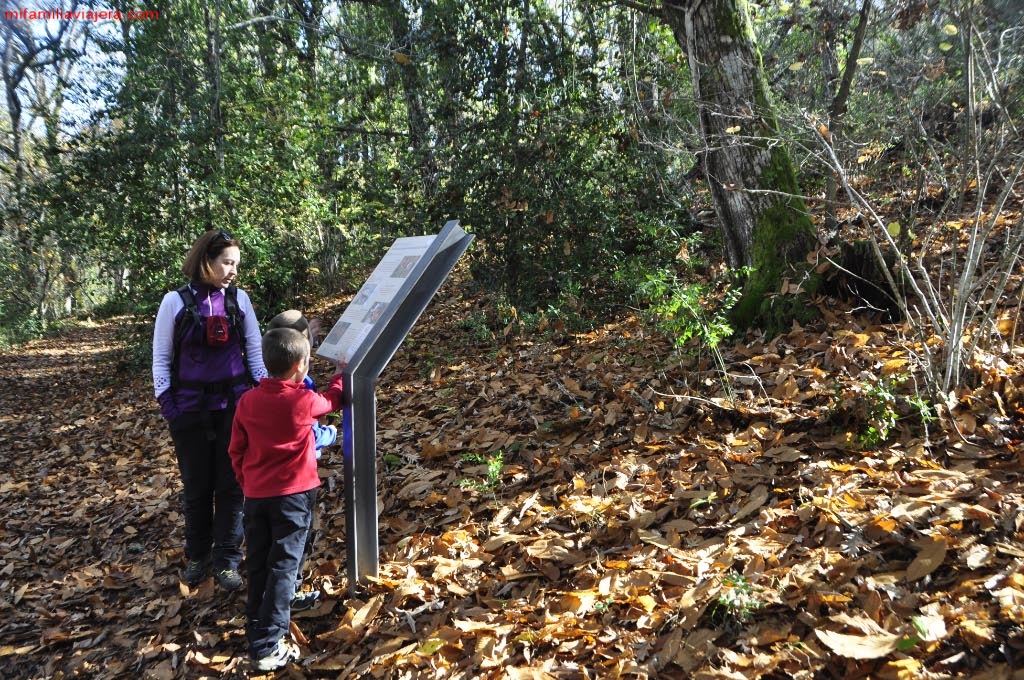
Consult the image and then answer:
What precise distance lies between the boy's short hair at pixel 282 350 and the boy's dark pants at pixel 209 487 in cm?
106

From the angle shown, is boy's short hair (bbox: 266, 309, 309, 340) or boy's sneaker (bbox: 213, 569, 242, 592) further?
boy's sneaker (bbox: 213, 569, 242, 592)

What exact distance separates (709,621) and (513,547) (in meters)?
1.36

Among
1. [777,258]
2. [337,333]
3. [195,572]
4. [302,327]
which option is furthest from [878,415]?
[195,572]

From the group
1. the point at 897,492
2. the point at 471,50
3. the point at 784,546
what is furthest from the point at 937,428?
the point at 471,50

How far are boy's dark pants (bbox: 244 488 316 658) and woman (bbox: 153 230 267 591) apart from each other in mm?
909

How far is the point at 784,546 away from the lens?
3229 millimetres

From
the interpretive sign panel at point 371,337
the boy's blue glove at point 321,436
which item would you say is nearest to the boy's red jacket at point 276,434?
the boy's blue glove at point 321,436

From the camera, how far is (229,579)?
13.8 feet

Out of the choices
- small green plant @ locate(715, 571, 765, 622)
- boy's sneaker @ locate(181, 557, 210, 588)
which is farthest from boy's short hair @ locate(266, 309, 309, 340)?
small green plant @ locate(715, 571, 765, 622)

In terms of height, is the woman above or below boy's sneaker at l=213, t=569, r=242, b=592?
above

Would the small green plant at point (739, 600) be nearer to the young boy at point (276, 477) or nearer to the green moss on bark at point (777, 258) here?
the young boy at point (276, 477)

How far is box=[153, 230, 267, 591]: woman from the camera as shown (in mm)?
3971

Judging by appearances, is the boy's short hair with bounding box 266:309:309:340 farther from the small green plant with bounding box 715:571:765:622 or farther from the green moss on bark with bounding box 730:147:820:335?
the green moss on bark with bounding box 730:147:820:335

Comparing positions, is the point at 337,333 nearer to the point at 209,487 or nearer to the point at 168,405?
the point at 168,405
